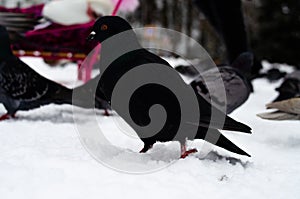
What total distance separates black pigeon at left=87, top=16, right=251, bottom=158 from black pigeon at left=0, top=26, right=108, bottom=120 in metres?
0.68

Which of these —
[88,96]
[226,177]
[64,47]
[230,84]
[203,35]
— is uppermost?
[226,177]

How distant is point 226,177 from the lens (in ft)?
4.11

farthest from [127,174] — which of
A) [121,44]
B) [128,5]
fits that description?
[128,5]

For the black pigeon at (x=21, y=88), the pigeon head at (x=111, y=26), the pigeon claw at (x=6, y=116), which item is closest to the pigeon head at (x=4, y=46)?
the black pigeon at (x=21, y=88)

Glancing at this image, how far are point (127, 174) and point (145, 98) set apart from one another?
26 centimetres

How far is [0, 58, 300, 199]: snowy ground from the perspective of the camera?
3.50 ft

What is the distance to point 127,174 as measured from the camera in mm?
1201

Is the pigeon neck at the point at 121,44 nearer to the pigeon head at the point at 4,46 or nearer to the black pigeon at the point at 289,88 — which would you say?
the pigeon head at the point at 4,46

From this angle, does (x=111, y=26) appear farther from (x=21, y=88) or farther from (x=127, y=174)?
(x=21, y=88)

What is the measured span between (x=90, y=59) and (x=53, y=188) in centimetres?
218

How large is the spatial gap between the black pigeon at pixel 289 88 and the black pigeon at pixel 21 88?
1355mm

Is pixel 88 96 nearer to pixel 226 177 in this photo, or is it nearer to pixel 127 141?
pixel 127 141

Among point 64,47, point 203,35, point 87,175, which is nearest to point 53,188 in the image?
point 87,175

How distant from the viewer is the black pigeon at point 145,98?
1.36m
